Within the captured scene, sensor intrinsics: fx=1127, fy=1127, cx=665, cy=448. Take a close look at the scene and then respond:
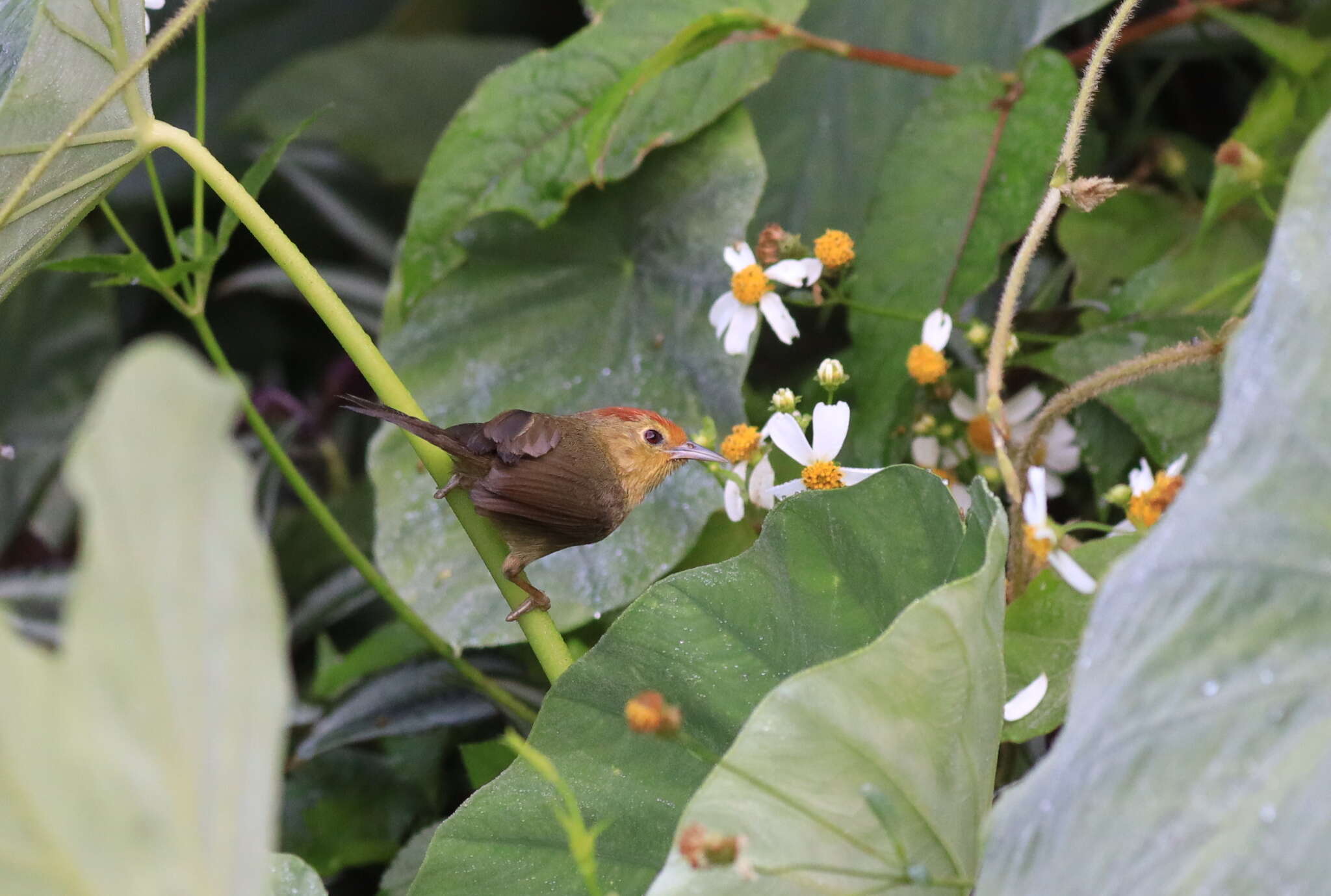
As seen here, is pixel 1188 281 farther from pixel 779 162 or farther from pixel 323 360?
pixel 323 360

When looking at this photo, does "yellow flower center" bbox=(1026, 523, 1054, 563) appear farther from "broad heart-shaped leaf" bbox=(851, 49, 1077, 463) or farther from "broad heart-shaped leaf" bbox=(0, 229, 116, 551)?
"broad heart-shaped leaf" bbox=(0, 229, 116, 551)

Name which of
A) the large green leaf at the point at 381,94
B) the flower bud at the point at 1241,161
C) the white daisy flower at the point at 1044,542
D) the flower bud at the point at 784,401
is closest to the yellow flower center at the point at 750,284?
the flower bud at the point at 784,401

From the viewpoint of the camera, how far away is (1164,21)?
3.03 feet

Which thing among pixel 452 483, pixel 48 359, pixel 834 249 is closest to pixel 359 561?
pixel 452 483

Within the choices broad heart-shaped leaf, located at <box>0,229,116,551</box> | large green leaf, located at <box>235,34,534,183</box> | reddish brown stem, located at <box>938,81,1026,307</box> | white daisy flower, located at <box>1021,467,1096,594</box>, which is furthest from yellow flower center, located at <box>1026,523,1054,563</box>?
broad heart-shaped leaf, located at <box>0,229,116,551</box>

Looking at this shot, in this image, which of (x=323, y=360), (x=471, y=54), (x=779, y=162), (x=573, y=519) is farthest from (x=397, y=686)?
(x=471, y=54)

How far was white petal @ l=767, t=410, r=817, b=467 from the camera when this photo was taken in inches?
26.3

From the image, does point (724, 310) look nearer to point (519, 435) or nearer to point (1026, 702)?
point (519, 435)

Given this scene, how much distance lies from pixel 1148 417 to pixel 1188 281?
0.62 ft

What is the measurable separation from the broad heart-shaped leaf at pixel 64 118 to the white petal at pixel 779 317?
1.27 feet

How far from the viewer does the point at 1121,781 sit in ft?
1.25

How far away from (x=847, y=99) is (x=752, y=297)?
387 millimetres

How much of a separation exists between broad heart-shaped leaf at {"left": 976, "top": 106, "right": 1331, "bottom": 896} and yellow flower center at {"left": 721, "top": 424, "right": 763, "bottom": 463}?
12.6 inches

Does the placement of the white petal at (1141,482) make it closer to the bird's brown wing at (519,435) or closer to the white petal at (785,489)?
the white petal at (785,489)
